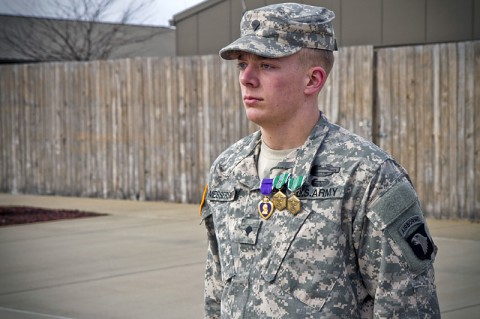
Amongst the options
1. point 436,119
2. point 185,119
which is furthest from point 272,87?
point 185,119

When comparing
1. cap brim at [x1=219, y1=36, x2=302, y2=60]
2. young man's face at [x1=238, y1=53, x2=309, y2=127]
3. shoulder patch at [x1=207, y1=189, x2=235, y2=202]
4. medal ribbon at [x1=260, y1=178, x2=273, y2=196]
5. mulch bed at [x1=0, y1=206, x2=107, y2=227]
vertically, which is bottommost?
mulch bed at [x1=0, y1=206, x2=107, y2=227]

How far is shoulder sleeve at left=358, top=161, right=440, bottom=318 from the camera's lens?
7.95 ft

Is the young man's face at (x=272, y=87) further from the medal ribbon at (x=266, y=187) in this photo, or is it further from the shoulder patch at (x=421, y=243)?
the shoulder patch at (x=421, y=243)

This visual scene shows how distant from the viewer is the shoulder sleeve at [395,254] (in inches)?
95.3

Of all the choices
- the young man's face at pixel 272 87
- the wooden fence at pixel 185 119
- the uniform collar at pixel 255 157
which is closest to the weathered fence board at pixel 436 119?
the wooden fence at pixel 185 119

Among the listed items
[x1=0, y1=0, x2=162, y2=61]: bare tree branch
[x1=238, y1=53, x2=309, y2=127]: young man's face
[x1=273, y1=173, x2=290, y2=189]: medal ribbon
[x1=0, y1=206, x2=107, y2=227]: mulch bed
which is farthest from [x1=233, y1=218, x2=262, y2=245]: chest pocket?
[x1=0, y1=0, x2=162, y2=61]: bare tree branch

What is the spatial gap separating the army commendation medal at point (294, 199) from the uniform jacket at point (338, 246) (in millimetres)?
11

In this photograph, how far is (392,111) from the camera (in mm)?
11242

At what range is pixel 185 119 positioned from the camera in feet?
44.3

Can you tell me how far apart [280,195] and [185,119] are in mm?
10994

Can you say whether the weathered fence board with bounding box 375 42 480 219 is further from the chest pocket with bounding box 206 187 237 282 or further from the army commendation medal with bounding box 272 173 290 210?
the army commendation medal with bounding box 272 173 290 210

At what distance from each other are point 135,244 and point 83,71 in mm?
5736

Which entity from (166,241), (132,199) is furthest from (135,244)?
(132,199)

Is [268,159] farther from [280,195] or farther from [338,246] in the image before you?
[338,246]
